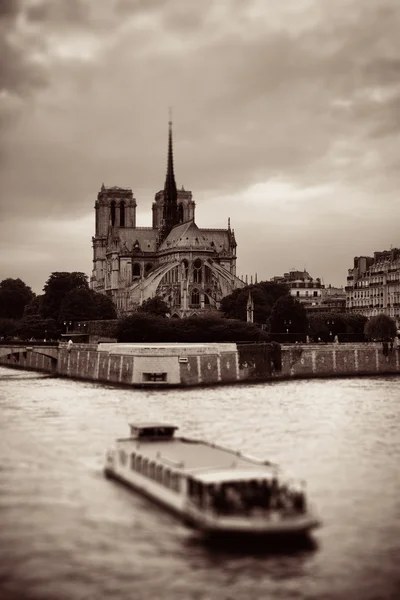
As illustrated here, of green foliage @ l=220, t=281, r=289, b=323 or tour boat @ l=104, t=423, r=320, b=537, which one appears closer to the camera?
tour boat @ l=104, t=423, r=320, b=537

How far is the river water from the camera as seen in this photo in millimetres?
21328

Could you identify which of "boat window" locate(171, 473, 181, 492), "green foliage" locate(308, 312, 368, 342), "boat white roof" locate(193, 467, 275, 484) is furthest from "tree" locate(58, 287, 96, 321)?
"boat white roof" locate(193, 467, 275, 484)

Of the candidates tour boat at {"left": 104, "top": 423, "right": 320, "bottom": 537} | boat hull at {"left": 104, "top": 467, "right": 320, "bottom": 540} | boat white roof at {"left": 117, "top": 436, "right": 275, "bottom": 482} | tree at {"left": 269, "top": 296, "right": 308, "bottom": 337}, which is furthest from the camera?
tree at {"left": 269, "top": 296, "right": 308, "bottom": 337}

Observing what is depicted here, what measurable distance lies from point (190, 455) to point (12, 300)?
437 feet

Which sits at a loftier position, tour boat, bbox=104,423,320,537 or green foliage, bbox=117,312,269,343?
green foliage, bbox=117,312,269,343

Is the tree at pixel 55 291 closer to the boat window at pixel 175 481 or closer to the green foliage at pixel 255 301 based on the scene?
the green foliage at pixel 255 301

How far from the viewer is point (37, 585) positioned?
2125cm

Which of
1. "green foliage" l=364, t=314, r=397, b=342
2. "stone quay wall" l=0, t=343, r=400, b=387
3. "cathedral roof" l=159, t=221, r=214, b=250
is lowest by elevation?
"stone quay wall" l=0, t=343, r=400, b=387

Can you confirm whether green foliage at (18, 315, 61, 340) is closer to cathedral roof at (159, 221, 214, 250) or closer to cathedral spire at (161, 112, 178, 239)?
cathedral roof at (159, 221, 214, 250)

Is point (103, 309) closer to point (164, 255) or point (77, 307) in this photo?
point (77, 307)

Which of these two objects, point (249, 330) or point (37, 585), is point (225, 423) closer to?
point (37, 585)

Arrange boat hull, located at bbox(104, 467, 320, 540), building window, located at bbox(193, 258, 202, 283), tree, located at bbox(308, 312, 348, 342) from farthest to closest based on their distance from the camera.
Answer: building window, located at bbox(193, 258, 202, 283)
tree, located at bbox(308, 312, 348, 342)
boat hull, located at bbox(104, 467, 320, 540)

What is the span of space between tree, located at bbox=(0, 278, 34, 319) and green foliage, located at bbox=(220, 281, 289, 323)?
37.8 meters

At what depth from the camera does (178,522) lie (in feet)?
84.0
